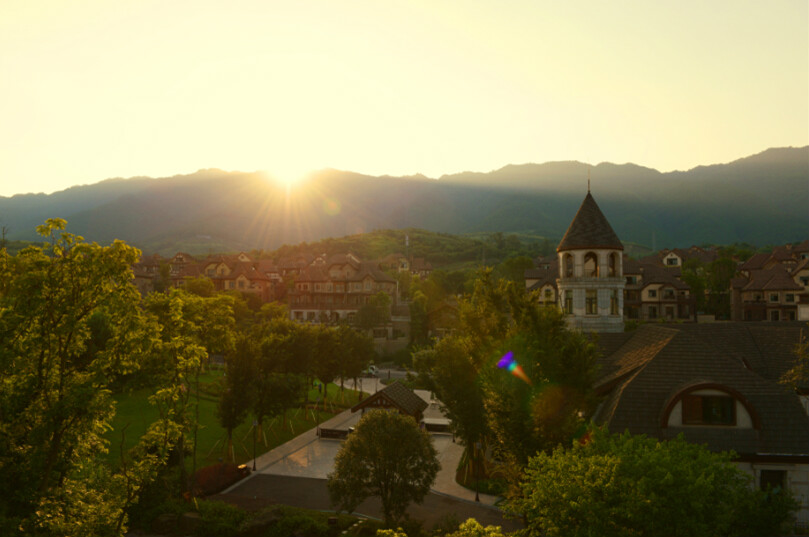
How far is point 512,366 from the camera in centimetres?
2288

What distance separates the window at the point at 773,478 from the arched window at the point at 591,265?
16698 millimetres

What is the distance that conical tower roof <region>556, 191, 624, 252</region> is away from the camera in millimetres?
36344

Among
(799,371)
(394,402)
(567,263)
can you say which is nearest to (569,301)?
(567,263)

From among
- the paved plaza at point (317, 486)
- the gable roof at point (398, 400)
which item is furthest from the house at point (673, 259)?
the paved plaza at point (317, 486)

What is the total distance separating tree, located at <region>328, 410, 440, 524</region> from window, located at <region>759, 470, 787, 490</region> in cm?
1377

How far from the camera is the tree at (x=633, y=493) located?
14.5 m

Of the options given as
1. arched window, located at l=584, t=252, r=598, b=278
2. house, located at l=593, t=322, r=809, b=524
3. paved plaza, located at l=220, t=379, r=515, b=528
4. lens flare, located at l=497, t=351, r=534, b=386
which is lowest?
paved plaza, located at l=220, t=379, r=515, b=528

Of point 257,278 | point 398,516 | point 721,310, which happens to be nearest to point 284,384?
point 398,516

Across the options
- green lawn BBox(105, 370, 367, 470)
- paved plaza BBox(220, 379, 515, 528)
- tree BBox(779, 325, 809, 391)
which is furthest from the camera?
green lawn BBox(105, 370, 367, 470)

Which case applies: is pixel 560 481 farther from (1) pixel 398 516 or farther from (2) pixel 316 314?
(2) pixel 316 314

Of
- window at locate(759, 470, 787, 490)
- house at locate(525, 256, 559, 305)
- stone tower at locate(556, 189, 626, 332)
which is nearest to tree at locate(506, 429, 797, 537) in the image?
window at locate(759, 470, 787, 490)

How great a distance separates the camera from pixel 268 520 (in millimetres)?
25891

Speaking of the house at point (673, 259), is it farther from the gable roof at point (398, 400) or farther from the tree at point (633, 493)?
the tree at point (633, 493)

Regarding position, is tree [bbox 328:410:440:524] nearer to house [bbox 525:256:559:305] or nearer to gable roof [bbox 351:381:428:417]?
gable roof [bbox 351:381:428:417]
